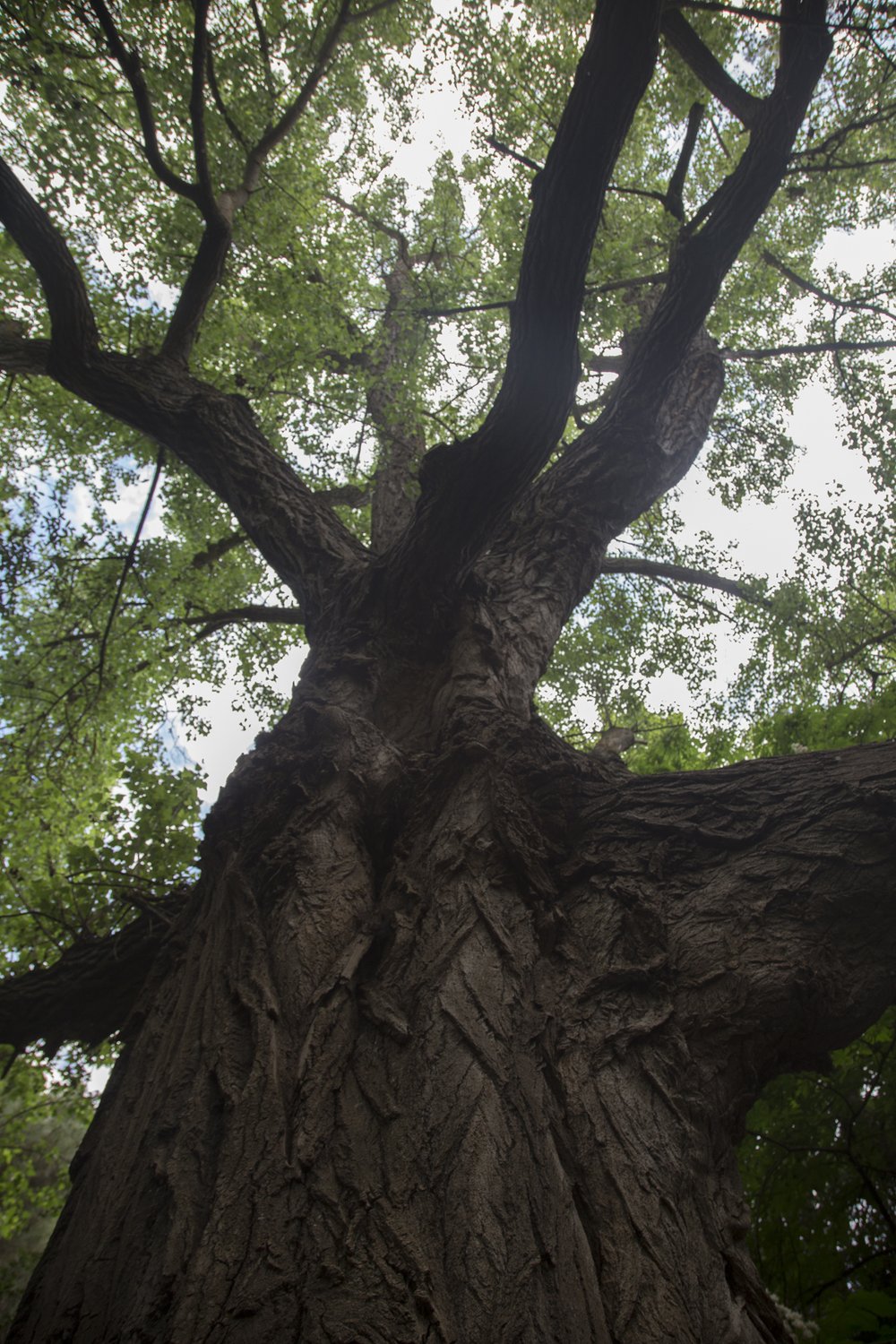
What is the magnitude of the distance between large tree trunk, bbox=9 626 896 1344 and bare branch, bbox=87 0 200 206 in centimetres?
445

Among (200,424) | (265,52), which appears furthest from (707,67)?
(265,52)

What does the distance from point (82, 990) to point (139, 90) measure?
5964 millimetres

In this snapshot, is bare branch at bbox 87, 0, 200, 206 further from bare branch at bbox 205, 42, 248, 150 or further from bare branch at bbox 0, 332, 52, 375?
bare branch at bbox 0, 332, 52, 375

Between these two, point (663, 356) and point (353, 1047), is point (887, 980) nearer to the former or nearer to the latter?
point (353, 1047)

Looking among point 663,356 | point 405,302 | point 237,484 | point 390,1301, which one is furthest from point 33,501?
point 390,1301

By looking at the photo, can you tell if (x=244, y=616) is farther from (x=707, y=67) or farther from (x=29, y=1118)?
(x=707, y=67)

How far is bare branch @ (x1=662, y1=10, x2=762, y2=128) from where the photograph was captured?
471 centimetres

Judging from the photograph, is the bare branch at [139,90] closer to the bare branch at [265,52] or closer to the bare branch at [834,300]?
the bare branch at [265,52]

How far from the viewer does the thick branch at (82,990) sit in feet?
11.6

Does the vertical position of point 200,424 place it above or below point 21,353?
below

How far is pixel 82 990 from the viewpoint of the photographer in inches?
141

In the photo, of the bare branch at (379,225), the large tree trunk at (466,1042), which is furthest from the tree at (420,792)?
the bare branch at (379,225)


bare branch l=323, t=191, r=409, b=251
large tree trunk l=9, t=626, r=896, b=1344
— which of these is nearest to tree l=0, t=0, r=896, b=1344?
large tree trunk l=9, t=626, r=896, b=1344

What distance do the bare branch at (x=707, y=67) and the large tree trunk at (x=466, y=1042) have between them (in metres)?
4.30
